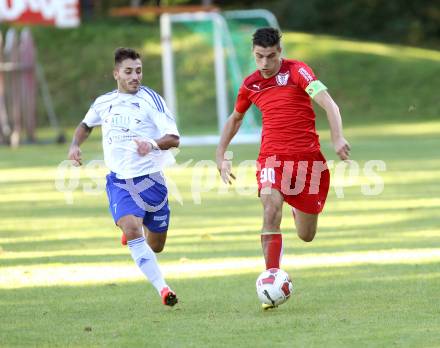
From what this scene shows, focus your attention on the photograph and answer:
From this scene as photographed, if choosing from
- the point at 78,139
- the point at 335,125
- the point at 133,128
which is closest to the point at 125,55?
the point at 133,128

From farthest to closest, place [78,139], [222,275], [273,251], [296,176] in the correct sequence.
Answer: [222,275], [78,139], [296,176], [273,251]

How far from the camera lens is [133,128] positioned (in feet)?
30.9

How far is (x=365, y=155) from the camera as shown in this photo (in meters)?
25.8

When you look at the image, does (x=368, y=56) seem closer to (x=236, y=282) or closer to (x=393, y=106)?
(x=393, y=106)

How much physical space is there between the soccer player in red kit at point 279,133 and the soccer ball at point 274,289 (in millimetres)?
252

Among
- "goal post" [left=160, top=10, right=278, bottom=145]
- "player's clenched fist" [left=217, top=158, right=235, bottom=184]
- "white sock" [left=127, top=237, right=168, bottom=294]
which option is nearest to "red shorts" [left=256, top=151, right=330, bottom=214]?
"player's clenched fist" [left=217, top=158, right=235, bottom=184]

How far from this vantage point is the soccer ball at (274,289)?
27.9ft

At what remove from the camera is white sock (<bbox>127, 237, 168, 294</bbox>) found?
8.80m

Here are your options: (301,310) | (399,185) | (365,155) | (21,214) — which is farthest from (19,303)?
(365,155)

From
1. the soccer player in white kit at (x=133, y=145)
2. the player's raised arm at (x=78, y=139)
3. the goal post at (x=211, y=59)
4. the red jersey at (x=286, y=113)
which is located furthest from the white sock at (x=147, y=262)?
the goal post at (x=211, y=59)

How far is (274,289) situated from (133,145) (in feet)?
5.50

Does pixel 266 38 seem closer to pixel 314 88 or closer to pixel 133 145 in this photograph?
pixel 314 88

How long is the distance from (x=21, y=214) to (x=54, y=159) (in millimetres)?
11034

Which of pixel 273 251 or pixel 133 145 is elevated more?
pixel 133 145
